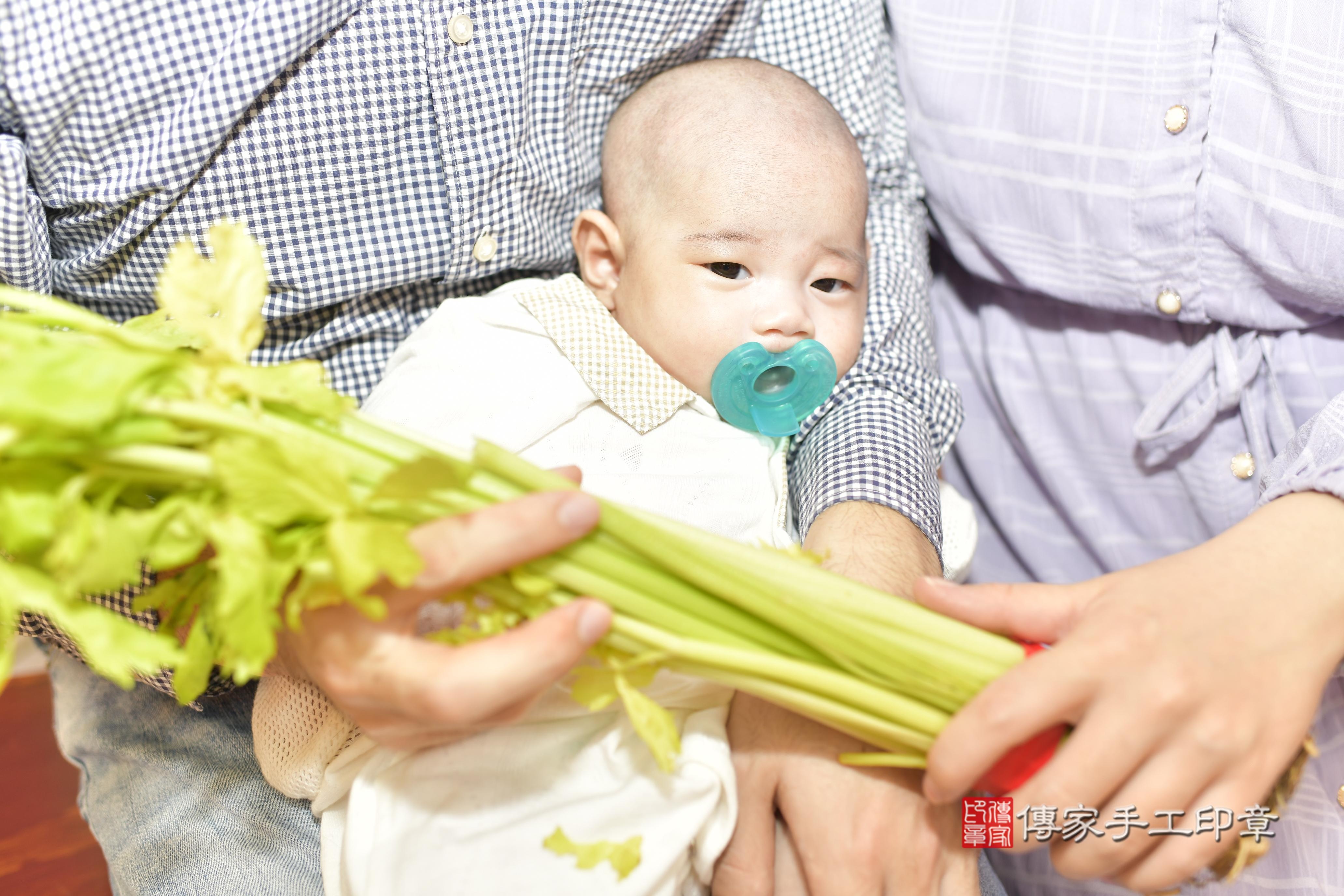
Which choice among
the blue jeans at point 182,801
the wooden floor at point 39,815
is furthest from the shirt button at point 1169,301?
the wooden floor at point 39,815

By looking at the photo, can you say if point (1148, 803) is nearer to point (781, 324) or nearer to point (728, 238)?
point (781, 324)

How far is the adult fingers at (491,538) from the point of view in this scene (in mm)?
702

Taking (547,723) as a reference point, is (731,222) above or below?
above

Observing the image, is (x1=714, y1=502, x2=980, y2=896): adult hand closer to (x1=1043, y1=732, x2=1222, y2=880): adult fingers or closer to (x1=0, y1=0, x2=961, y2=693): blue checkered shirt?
(x1=1043, y1=732, x2=1222, y2=880): adult fingers

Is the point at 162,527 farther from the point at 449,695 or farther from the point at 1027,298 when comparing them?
the point at 1027,298

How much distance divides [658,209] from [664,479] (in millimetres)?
401

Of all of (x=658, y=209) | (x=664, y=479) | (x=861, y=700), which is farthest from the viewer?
(x=658, y=209)

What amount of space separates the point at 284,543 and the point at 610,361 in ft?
1.98

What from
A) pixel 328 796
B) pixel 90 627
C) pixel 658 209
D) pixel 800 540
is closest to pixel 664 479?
pixel 800 540

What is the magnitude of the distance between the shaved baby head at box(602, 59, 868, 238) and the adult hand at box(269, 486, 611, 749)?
0.68m

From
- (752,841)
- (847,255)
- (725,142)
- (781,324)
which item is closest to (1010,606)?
(752,841)

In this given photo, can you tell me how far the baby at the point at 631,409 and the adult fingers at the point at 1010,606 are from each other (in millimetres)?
276

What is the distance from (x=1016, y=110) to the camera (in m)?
1.35

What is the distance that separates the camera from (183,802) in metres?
1.16
